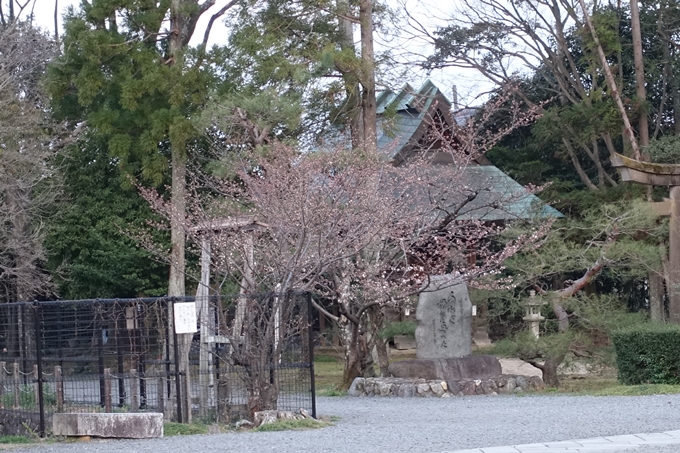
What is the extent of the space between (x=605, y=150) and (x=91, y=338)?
1799cm

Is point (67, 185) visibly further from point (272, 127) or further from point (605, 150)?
point (605, 150)

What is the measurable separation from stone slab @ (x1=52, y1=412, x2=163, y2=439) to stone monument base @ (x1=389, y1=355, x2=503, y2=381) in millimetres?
6118

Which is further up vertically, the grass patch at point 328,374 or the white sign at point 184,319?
the white sign at point 184,319

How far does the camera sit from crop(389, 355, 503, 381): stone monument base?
14.7 metres

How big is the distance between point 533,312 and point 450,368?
301cm

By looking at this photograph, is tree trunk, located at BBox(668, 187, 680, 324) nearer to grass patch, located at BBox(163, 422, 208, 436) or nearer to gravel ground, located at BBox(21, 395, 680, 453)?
gravel ground, located at BBox(21, 395, 680, 453)

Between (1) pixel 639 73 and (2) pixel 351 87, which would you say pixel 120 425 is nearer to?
(2) pixel 351 87

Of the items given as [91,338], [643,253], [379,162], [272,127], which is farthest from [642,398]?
[272,127]

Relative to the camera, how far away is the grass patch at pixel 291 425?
32.4ft

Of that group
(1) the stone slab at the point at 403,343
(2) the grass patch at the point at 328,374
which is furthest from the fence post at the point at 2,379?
(1) the stone slab at the point at 403,343

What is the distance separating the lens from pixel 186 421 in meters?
10.5

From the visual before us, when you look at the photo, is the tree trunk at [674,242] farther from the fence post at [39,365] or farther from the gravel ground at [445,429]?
the fence post at [39,365]

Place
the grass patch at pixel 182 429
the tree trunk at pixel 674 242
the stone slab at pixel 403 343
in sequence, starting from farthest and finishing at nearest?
the stone slab at pixel 403 343
the tree trunk at pixel 674 242
the grass patch at pixel 182 429

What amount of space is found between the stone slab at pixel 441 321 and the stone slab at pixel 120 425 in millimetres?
6278
